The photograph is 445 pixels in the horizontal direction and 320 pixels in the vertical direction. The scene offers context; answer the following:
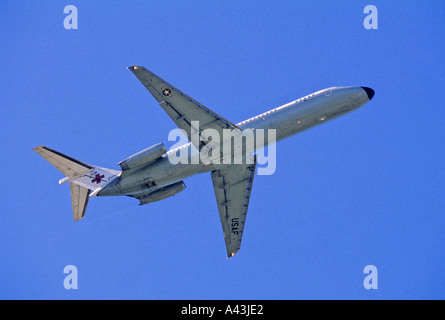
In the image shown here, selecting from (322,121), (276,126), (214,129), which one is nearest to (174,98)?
(214,129)

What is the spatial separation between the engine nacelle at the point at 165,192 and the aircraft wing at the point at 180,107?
4.34 meters

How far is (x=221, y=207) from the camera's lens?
54.0 metres

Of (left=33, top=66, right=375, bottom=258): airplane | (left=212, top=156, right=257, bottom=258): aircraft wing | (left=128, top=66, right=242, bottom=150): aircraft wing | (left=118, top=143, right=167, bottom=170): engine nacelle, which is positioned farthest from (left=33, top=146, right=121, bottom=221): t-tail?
(left=212, top=156, right=257, bottom=258): aircraft wing

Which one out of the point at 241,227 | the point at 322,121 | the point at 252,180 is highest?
the point at 322,121

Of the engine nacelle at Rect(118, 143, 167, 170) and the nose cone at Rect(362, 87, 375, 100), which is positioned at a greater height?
the nose cone at Rect(362, 87, 375, 100)

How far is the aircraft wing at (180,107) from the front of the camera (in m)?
44.9

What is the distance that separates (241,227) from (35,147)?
1810cm

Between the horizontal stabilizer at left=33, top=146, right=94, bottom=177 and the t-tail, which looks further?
the t-tail

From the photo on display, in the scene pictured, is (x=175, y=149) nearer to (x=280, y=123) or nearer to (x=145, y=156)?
(x=145, y=156)

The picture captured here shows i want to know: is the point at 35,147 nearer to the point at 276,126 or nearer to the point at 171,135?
the point at 171,135

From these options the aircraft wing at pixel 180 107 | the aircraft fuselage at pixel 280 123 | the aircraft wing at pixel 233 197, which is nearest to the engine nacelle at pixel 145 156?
the aircraft fuselage at pixel 280 123

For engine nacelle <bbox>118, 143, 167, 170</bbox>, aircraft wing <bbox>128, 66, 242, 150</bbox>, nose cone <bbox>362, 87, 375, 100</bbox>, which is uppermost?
nose cone <bbox>362, 87, 375, 100</bbox>

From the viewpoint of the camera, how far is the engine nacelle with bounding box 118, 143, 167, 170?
4753 cm

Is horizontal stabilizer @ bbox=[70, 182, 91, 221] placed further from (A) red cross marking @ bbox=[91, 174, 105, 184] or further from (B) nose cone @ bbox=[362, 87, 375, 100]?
(B) nose cone @ bbox=[362, 87, 375, 100]
